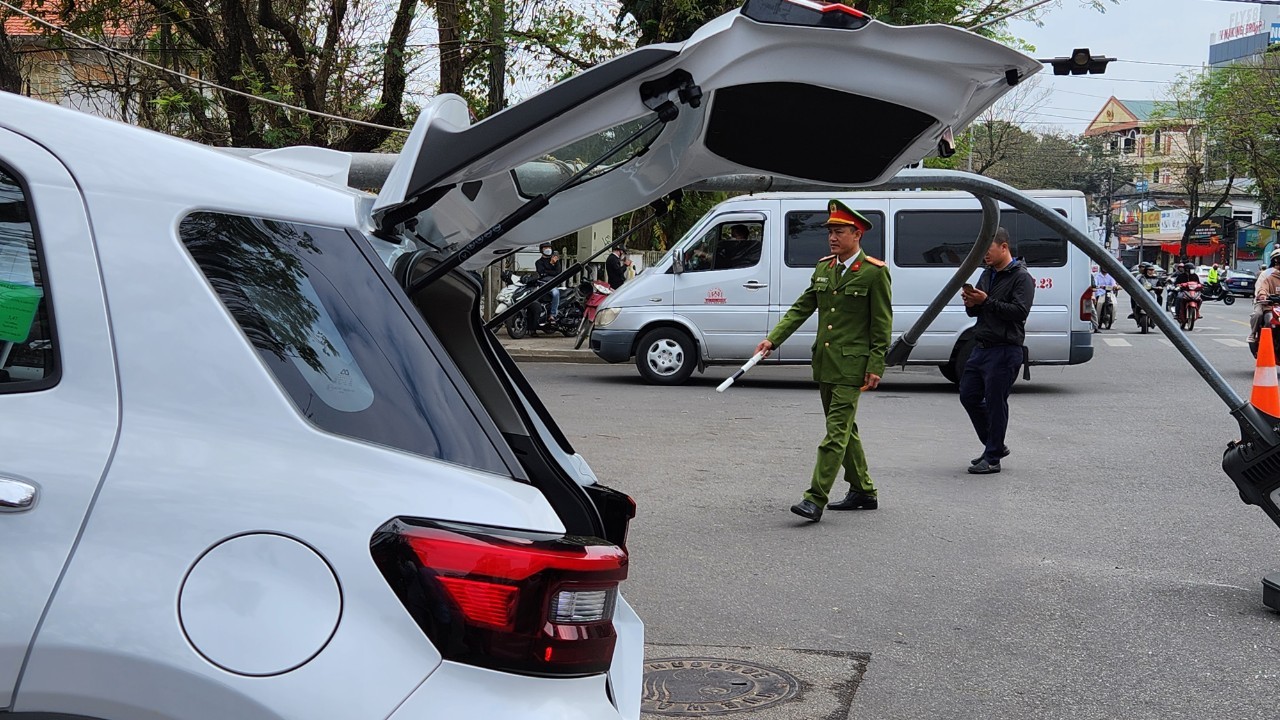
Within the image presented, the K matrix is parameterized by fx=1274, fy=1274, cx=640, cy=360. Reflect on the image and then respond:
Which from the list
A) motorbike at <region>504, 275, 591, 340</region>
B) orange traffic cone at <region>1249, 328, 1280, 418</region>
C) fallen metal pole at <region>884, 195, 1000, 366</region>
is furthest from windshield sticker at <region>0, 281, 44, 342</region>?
motorbike at <region>504, 275, 591, 340</region>

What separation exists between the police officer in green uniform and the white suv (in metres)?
5.00

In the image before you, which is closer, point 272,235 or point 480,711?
point 480,711

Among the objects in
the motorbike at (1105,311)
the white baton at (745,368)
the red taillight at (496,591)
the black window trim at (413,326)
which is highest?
the black window trim at (413,326)

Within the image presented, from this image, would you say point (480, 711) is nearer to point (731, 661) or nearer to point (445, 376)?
point (445, 376)

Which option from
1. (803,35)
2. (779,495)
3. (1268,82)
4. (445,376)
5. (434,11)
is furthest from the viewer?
(1268,82)

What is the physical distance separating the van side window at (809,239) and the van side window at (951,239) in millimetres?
216

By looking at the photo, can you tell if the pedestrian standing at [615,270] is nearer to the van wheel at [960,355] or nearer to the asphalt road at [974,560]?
the van wheel at [960,355]

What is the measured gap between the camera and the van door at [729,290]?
611 inches

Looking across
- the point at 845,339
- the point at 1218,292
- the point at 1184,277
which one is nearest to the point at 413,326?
the point at 845,339

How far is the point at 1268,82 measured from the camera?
187 feet

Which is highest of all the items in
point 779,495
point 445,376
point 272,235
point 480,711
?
point 272,235

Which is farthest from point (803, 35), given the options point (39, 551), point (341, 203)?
point (39, 551)

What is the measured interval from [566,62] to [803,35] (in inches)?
627

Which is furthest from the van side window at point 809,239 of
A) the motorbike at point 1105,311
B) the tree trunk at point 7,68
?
the motorbike at point 1105,311
